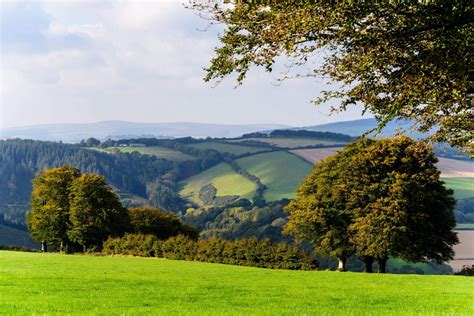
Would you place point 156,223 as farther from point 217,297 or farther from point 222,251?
point 217,297

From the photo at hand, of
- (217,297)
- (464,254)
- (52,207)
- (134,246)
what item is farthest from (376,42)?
(464,254)

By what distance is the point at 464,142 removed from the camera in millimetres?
20500

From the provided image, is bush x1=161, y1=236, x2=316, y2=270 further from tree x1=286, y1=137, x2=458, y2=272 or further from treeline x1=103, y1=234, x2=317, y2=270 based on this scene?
tree x1=286, y1=137, x2=458, y2=272

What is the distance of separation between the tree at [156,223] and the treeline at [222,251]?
37.9 ft

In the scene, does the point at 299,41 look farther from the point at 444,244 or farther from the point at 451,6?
the point at 444,244

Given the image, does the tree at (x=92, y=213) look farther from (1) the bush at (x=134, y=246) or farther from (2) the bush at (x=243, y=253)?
(2) the bush at (x=243, y=253)

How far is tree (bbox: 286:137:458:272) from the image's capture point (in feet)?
152

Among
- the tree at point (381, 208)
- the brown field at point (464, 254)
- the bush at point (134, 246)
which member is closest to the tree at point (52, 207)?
the bush at point (134, 246)

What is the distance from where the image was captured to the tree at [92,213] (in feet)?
234

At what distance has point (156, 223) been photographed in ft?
261

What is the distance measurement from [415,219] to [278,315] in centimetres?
3203

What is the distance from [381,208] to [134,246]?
31.9 meters

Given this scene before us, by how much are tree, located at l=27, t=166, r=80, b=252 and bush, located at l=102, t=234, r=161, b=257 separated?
37.6 ft

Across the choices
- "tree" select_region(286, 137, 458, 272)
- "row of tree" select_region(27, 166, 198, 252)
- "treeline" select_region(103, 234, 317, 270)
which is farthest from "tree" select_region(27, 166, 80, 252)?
"tree" select_region(286, 137, 458, 272)
